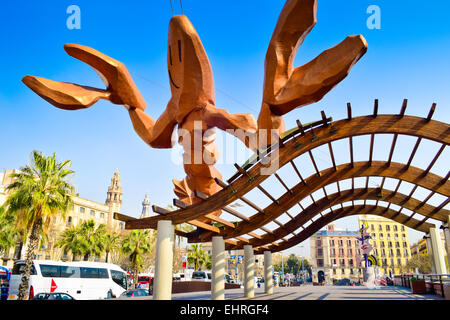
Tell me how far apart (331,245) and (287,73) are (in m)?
75.8

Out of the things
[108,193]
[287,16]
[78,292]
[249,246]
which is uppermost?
[108,193]

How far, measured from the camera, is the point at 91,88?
1314cm

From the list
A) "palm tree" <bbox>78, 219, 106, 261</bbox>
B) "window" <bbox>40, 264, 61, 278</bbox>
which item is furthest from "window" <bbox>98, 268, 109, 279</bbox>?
"palm tree" <bbox>78, 219, 106, 261</bbox>

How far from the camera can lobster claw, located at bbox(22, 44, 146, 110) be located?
11.8m

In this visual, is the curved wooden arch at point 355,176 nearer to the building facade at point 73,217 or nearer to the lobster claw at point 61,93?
the lobster claw at point 61,93

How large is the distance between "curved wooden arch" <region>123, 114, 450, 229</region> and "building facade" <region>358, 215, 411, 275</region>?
74115 mm

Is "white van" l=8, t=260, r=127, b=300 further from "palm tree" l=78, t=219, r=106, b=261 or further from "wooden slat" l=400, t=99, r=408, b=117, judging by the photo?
"wooden slat" l=400, t=99, r=408, b=117

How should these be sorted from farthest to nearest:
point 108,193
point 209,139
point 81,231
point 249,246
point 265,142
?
point 108,193
point 81,231
point 249,246
point 209,139
point 265,142

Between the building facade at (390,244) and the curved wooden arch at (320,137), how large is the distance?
74115mm

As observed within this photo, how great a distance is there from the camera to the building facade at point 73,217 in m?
46.5
